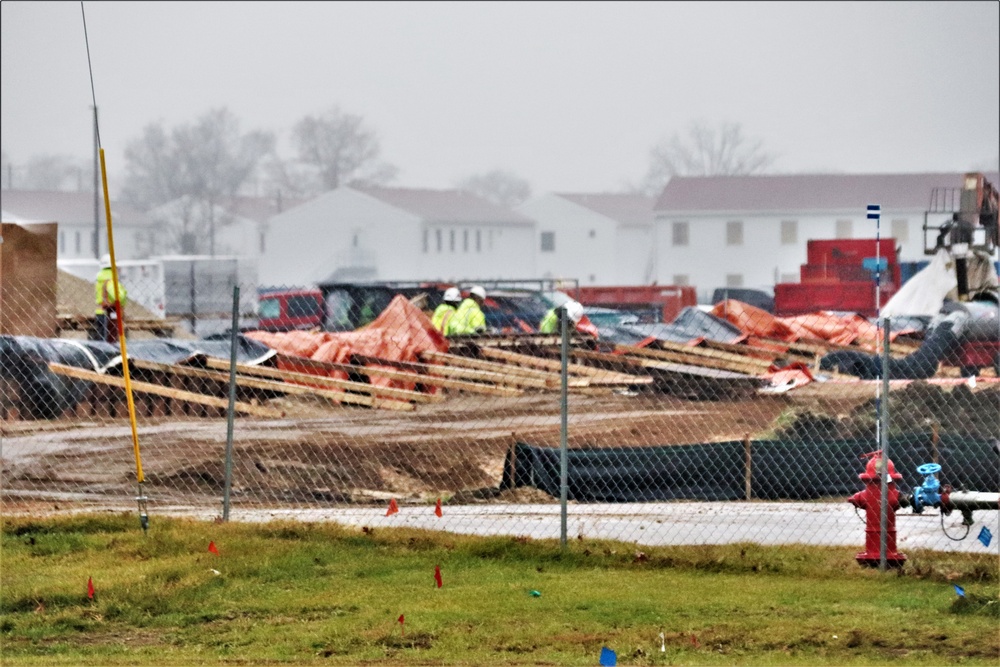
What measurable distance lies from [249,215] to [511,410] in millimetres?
103011

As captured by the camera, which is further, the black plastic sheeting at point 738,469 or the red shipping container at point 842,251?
the red shipping container at point 842,251

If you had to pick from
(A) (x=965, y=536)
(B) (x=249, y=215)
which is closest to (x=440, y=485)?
(A) (x=965, y=536)

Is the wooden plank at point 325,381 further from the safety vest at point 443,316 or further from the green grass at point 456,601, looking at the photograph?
the green grass at point 456,601

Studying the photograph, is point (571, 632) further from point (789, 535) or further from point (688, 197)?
point (688, 197)

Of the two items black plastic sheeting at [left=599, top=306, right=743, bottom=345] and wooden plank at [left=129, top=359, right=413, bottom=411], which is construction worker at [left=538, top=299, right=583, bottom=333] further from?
wooden plank at [left=129, top=359, right=413, bottom=411]

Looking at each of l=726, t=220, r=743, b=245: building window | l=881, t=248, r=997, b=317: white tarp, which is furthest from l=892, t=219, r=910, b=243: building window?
l=881, t=248, r=997, b=317: white tarp

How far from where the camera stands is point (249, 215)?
4702 inches

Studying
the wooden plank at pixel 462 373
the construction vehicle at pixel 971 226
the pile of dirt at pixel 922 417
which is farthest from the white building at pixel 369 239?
the pile of dirt at pixel 922 417

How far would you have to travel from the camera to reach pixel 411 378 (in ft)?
67.4

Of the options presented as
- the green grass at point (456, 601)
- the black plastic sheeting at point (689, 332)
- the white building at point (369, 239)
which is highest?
the white building at point (369, 239)

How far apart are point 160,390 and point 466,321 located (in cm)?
756

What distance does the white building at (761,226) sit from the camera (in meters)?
81.1

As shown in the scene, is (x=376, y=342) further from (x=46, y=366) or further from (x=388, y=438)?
(x=388, y=438)

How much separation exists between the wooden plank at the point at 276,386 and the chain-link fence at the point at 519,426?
0.05 metres
